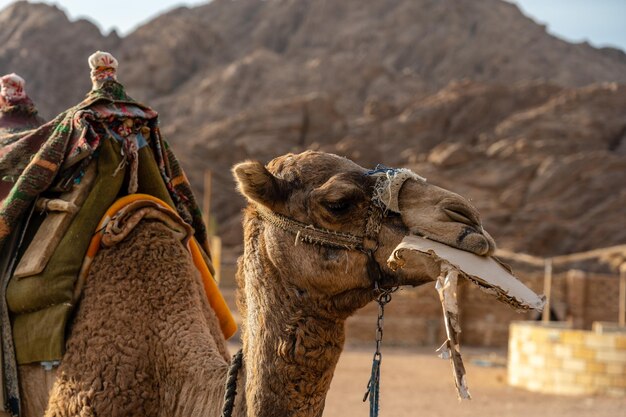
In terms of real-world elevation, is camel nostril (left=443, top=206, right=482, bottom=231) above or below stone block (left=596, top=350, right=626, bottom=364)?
above

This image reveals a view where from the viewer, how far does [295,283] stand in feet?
8.96

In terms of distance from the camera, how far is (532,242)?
3797cm

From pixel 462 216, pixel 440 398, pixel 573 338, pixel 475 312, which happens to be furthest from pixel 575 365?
pixel 462 216

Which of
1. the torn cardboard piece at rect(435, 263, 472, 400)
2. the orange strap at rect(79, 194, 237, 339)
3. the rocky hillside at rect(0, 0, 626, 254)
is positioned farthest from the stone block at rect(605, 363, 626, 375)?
the rocky hillside at rect(0, 0, 626, 254)

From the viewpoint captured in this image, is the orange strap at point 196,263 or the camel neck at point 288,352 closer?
the camel neck at point 288,352

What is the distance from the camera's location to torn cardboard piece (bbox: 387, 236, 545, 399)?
2.38 meters

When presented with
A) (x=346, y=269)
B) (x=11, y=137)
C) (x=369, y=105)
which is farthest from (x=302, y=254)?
(x=369, y=105)

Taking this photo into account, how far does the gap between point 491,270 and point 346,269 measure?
1.59ft

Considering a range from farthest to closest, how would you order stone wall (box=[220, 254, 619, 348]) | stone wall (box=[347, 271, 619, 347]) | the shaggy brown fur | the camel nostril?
stone wall (box=[347, 271, 619, 347]), stone wall (box=[220, 254, 619, 348]), the shaggy brown fur, the camel nostril

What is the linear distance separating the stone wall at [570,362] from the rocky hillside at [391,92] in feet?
77.0

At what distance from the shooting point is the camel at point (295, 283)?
2.63m

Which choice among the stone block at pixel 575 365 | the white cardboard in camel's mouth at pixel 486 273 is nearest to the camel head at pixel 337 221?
the white cardboard in camel's mouth at pixel 486 273

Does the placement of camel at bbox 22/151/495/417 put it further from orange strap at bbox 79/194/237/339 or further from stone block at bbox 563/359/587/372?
stone block at bbox 563/359/587/372

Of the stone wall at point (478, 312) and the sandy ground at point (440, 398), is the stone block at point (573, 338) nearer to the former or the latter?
the sandy ground at point (440, 398)
